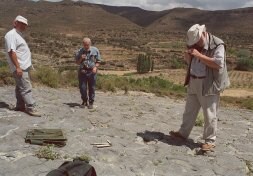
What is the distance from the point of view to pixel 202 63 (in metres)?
6.59

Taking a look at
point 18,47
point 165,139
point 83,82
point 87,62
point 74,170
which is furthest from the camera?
point 83,82

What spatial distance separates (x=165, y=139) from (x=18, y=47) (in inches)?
119

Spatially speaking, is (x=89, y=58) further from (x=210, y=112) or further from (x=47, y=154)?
(x=47, y=154)

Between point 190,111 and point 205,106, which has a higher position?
point 205,106

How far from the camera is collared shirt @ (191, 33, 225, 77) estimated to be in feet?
20.9

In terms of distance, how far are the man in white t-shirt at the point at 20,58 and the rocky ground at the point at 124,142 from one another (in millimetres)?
373

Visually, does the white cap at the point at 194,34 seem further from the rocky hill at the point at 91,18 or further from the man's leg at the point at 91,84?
the rocky hill at the point at 91,18

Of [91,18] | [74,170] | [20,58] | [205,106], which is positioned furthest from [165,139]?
[91,18]

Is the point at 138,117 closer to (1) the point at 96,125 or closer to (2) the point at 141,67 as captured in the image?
(1) the point at 96,125

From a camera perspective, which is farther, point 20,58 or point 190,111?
point 20,58

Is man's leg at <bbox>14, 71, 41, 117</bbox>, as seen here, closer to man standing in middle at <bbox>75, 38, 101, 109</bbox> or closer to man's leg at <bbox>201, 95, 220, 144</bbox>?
man standing in middle at <bbox>75, 38, 101, 109</bbox>

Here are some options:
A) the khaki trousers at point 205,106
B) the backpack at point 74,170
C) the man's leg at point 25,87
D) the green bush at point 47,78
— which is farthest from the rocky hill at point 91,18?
the backpack at point 74,170

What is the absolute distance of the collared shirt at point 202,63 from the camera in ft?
20.9

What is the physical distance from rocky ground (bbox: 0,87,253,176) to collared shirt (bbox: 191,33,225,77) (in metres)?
1.22
